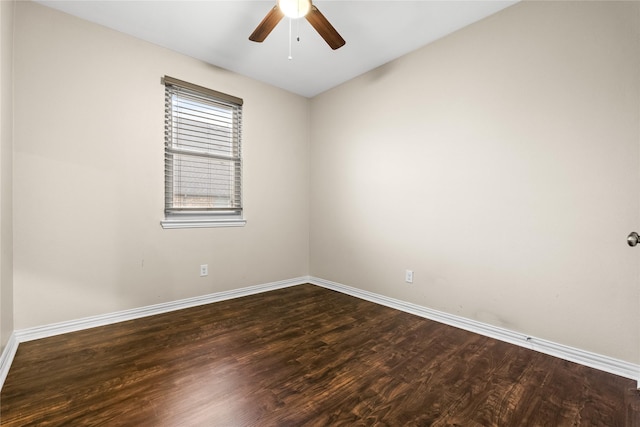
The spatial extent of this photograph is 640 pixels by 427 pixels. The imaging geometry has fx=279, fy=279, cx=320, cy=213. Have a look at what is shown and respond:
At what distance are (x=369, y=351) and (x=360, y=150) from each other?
214 centimetres

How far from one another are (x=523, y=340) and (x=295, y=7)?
9.27 feet

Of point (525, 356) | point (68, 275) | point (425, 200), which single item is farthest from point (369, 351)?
point (68, 275)

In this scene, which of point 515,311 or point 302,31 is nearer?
point 515,311

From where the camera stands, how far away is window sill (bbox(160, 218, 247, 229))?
271 centimetres

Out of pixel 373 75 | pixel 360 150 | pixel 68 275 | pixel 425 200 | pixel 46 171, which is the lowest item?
pixel 68 275

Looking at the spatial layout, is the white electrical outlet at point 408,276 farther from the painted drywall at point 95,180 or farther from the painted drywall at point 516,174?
the painted drywall at point 95,180

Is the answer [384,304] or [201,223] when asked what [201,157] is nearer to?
[201,223]

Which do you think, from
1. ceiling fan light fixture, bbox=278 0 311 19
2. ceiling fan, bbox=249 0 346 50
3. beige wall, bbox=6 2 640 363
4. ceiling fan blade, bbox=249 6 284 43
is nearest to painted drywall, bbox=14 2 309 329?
beige wall, bbox=6 2 640 363

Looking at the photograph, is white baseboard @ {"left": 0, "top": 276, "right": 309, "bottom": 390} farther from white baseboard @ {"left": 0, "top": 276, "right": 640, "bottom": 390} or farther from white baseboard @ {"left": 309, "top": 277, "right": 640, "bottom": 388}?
white baseboard @ {"left": 309, "top": 277, "right": 640, "bottom": 388}

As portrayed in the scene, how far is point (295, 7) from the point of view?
1.80 meters

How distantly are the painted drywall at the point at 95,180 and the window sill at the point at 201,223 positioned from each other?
7cm

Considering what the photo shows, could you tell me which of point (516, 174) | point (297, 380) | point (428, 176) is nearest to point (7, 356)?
point (297, 380)

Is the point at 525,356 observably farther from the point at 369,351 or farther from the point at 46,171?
the point at 46,171

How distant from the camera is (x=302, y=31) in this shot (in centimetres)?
244
